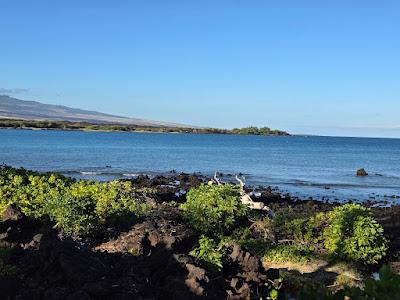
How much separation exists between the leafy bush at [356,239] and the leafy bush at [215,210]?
3.01m

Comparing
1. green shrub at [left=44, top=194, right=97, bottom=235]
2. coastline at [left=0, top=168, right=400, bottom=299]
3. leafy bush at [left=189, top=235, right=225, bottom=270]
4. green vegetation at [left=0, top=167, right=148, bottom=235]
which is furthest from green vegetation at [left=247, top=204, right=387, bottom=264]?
green shrub at [left=44, top=194, right=97, bottom=235]

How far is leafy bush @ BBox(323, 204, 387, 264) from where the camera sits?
15.6m

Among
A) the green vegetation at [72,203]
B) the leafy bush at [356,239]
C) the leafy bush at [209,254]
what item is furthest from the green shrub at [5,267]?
the leafy bush at [356,239]

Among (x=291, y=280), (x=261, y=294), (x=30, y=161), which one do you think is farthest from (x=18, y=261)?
(x=30, y=161)

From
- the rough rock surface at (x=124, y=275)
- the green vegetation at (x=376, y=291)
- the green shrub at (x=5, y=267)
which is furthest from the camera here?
the green shrub at (x=5, y=267)

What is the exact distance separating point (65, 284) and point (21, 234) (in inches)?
194

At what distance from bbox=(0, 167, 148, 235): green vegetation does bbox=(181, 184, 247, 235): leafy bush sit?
1.77 meters

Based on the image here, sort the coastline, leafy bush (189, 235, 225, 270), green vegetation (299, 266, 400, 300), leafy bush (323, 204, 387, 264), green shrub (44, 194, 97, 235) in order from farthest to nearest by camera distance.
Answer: leafy bush (323, 204, 387, 264), green shrub (44, 194, 97, 235), leafy bush (189, 235, 225, 270), the coastline, green vegetation (299, 266, 400, 300)

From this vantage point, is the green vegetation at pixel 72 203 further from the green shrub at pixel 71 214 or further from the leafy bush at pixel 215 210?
the leafy bush at pixel 215 210

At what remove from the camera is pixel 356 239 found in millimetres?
15727

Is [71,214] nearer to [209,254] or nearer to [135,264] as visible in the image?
[135,264]

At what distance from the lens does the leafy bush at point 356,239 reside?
15625 mm

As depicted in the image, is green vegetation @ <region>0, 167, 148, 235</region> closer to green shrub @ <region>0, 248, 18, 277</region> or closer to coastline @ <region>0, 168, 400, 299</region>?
coastline @ <region>0, 168, 400, 299</region>

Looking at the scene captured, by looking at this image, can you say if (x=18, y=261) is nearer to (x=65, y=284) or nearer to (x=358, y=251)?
(x=65, y=284)
